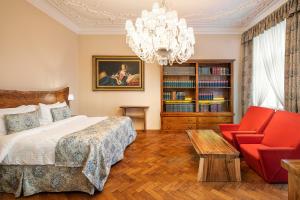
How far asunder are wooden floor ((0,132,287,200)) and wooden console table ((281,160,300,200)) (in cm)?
106

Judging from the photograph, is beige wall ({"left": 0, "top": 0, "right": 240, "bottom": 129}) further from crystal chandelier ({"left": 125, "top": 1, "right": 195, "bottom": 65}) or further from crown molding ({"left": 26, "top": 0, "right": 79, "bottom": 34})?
crystal chandelier ({"left": 125, "top": 1, "right": 195, "bottom": 65})

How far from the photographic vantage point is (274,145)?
9.30 ft

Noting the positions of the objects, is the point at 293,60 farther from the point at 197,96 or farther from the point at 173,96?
the point at 173,96

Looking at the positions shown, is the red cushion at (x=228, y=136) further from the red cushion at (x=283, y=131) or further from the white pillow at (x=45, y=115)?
the white pillow at (x=45, y=115)

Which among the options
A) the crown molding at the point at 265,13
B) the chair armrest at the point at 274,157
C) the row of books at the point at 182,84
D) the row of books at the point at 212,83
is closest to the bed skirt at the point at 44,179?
the chair armrest at the point at 274,157

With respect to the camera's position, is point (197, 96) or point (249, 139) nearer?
point (249, 139)

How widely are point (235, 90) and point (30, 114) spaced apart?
5051mm

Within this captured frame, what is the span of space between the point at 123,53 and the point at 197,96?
244 cm

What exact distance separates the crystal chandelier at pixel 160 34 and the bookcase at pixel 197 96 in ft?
6.93

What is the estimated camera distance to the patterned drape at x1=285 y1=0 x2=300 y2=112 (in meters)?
3.16

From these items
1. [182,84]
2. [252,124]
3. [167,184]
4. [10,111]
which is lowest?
[167,184]

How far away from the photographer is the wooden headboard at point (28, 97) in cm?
290

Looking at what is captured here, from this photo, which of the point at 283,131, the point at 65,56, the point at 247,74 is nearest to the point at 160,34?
the point at 283,131

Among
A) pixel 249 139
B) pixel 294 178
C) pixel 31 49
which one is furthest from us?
pixel 31 49
